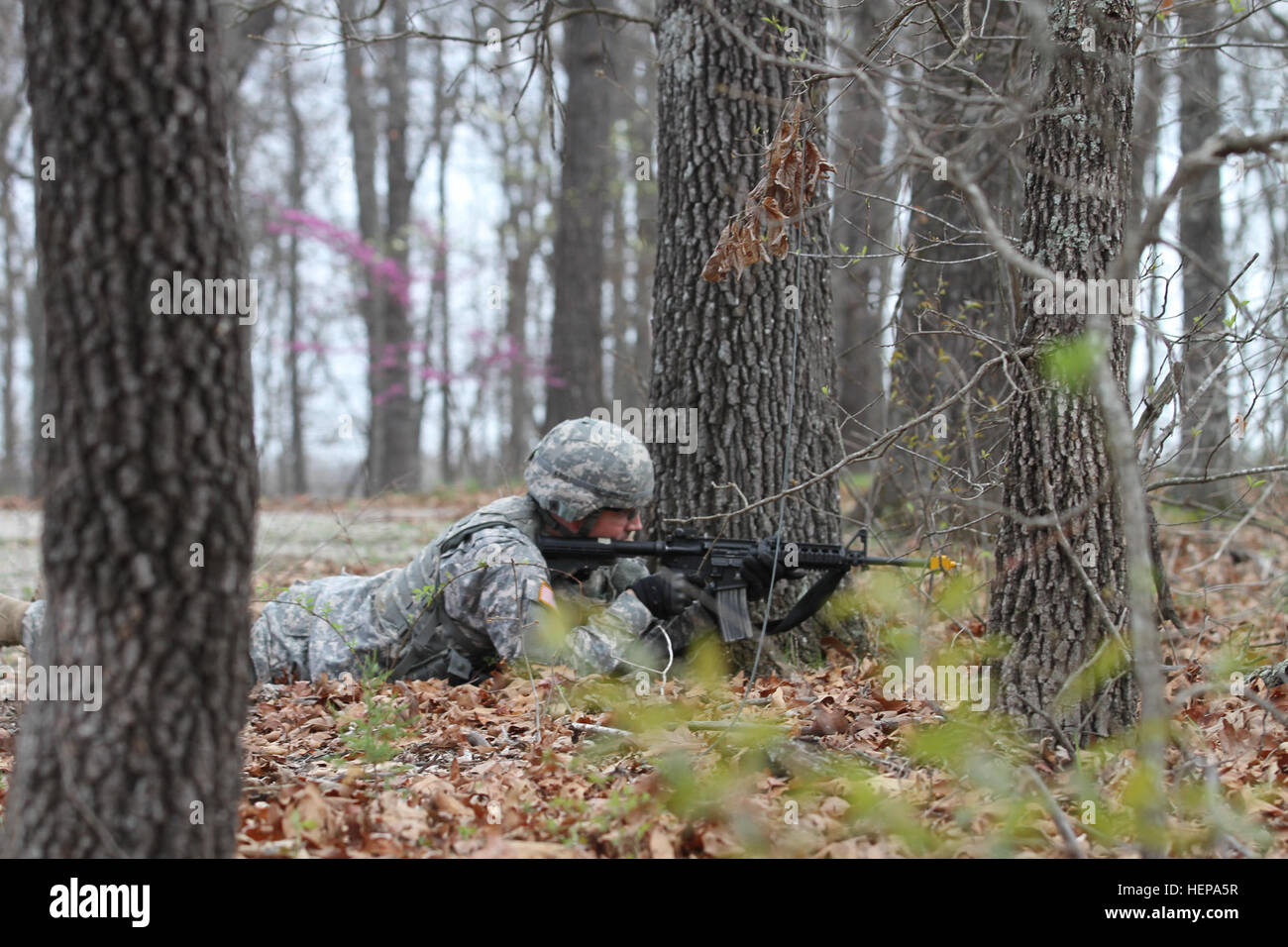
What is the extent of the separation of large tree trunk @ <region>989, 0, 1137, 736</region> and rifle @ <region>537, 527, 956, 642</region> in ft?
2.64

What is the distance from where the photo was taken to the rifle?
4688 millimetres

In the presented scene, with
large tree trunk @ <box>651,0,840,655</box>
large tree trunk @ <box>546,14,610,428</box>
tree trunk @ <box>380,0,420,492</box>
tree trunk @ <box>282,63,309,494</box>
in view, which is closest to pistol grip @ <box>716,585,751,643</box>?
large tree trunk @ <box>651,0,840,655</box>

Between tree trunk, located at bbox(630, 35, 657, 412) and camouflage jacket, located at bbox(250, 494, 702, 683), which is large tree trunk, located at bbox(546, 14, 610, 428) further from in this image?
camouflage jacket, located at bbox(250, 494, 702, 683)

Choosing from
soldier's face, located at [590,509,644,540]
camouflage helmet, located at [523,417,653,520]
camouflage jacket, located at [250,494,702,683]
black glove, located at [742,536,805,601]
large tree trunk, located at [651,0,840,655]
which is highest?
large tree trunk, located at [651,0,840,655]

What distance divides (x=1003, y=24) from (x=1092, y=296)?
354cm

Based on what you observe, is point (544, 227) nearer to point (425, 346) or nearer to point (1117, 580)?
point (425, 346)

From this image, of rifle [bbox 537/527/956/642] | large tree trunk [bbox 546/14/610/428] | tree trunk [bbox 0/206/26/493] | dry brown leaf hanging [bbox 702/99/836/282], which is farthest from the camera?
tree trunk [bbox 0/206/26/493]

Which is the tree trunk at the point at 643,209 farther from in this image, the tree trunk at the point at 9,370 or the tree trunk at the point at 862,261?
the tree trunk at the point at 9,370

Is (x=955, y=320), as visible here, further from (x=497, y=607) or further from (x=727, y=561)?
(x=497, y=607)

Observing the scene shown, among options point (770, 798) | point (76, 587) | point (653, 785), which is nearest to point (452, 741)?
point (653, 785)

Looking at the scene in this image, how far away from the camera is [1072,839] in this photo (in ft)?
8.68

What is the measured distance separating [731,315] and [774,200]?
1139mm

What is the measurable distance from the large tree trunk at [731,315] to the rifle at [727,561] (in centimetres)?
33

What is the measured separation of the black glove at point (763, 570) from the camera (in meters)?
4.71
